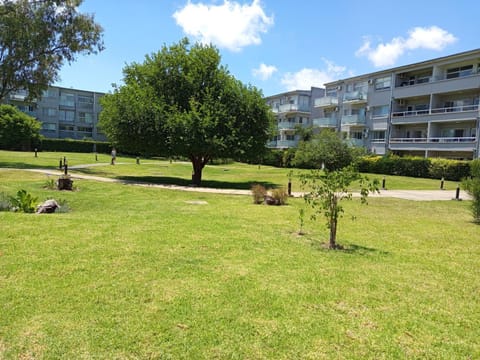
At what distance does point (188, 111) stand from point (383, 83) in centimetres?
3317

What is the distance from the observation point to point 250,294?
4.93m

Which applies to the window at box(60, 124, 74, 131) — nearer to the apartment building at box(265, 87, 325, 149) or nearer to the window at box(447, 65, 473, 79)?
the apartment building at box(265, 87, 325, 149)

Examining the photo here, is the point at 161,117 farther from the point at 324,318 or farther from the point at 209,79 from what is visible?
the point at 324,318

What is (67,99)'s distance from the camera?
245 ft

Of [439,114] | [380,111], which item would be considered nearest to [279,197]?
[439,114]

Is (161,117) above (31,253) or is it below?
above

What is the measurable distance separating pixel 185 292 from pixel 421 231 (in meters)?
7.78

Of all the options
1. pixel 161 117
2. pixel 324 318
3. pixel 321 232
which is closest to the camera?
pixel 324 318

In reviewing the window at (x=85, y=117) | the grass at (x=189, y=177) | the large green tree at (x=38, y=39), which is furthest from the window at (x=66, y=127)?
the large green tree at (x=38, y=39)

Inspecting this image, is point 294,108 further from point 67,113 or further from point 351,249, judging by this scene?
point 351,249

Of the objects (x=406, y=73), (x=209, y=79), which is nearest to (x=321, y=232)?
(x=209, y=79)

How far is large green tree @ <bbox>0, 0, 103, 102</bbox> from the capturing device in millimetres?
27580

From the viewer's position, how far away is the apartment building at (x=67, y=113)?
71.6 meters

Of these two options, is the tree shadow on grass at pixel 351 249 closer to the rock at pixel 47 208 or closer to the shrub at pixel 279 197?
the shrub at pixel 279 197
